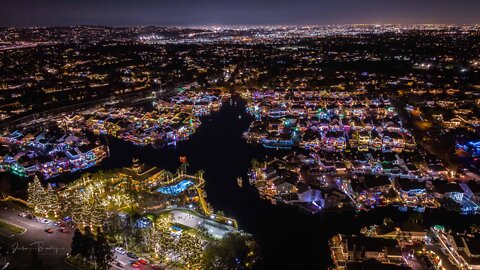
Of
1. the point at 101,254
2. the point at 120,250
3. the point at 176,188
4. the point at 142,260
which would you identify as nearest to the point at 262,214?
the point at 176,188

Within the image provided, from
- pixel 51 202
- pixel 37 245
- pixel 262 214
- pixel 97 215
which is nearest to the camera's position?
pixel 37 245

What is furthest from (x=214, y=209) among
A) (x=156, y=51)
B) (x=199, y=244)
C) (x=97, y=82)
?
(x=156, y=51)

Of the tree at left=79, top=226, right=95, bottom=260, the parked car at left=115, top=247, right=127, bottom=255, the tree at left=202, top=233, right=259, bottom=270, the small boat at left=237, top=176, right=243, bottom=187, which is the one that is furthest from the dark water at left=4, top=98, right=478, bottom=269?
the tree at left=79, top=226, right=95, bottom=260

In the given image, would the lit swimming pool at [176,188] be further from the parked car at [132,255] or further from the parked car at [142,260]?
the parked car at [142,260]

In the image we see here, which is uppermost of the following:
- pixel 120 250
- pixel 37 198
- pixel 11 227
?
pixel 37 198

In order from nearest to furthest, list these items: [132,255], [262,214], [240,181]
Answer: [132,255] → [262,214] → [240,181]

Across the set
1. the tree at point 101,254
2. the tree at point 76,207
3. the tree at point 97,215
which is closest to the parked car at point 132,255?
the tree at point 101,254

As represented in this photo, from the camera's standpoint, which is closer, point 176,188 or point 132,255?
point 132,255

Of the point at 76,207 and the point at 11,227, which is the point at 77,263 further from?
the point at 11,227

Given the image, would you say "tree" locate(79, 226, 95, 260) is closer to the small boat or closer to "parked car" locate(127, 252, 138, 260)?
"parked car" locate(127, 252, 138, 260)
